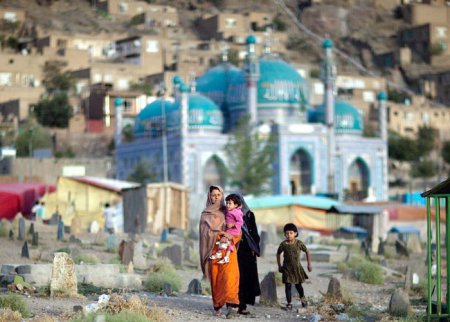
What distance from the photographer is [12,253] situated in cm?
2361

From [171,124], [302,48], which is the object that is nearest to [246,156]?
[171,124]

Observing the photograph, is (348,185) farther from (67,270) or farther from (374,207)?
(67,270)

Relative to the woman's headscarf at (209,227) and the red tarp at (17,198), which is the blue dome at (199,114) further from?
the woman's headscarf at (209,227)

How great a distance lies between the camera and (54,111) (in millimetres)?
81188

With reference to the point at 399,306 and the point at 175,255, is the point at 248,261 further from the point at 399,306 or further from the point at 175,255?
the point at 175,255

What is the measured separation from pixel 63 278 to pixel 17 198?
2311cm

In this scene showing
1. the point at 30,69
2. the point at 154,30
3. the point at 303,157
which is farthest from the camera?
the point at 154,30

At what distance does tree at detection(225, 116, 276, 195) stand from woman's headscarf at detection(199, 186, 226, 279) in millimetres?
41865

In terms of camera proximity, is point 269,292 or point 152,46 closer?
point 269,292

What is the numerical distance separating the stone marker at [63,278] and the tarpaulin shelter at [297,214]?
2607 cm

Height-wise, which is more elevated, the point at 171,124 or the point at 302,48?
the point at 302,48

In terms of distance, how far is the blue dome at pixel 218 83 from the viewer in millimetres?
66000

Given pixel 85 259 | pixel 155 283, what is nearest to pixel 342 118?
pixel 85 259

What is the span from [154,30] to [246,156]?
144 feet
